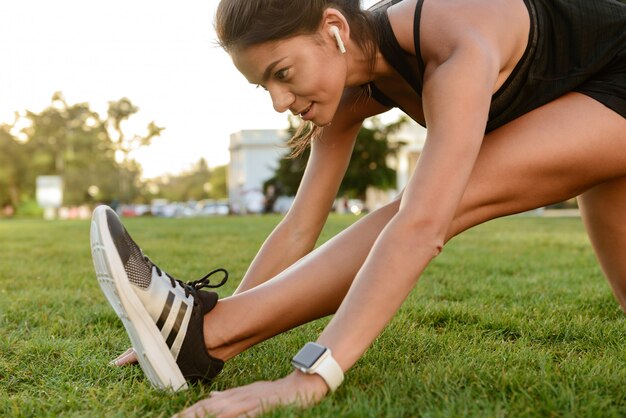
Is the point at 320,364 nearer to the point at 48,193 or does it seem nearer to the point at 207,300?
the point at 207,300

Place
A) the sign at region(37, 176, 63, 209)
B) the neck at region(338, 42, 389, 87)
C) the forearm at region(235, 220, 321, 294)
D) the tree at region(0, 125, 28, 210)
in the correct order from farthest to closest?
the tree at region(0, 125, 28, 210) < the sign at region(37, 176, 63, 209) < the forearm at region(235, 220, 321, 294) < the neck at region(338, 42, 389, 87)

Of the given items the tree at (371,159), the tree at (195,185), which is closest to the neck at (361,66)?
the tree at (371,159)

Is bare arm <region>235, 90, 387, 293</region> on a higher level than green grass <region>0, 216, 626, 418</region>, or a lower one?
higher

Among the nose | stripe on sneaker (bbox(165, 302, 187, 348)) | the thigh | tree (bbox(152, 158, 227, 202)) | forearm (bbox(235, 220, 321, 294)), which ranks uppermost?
the nose

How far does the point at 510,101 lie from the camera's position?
191cm

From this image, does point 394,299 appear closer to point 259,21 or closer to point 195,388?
point 195,388

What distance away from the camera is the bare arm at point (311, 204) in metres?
2.39

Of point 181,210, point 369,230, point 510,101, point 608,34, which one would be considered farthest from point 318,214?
point 181,210

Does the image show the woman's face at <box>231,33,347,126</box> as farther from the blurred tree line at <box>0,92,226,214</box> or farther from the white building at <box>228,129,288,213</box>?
the white building at <box>228,129,288,213</box>

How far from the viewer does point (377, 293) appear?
1594 mm

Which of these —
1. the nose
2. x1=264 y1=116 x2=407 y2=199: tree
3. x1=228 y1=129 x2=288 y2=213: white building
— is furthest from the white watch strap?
x1=228 y1=129 x2=288 y2=213: white building

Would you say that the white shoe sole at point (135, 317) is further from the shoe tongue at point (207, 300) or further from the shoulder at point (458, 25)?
the shoulder at point (458, 25)

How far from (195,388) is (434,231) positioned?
0.77m

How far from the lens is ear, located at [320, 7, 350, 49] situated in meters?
1.76
